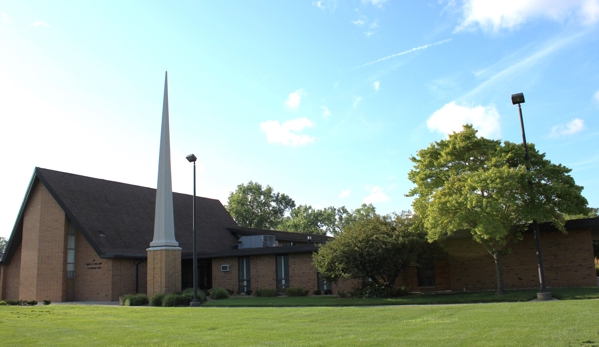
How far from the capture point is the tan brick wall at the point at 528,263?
23.0 meters

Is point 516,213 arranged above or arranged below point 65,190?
below

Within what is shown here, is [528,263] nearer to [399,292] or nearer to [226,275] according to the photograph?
[399,292]

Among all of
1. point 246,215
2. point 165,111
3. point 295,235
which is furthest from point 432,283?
point 246,215

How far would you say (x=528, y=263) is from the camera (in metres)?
24.2

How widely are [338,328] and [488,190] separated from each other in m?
10.4

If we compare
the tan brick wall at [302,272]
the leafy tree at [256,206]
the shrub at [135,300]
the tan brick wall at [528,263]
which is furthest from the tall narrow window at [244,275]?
the leafy tree at [256,206]

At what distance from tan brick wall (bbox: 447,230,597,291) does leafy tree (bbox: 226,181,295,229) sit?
155 ft

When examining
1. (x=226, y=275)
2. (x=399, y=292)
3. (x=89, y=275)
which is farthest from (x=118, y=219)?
(x=399, y=292)

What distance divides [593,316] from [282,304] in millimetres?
12728

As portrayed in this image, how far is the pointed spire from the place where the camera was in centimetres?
2655

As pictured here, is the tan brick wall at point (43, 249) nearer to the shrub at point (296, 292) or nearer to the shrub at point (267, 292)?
the shrub at point (267, 292)

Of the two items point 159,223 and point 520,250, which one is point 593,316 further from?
point 159,223

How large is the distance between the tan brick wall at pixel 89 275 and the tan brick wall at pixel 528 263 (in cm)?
1946

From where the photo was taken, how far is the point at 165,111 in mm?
28344
